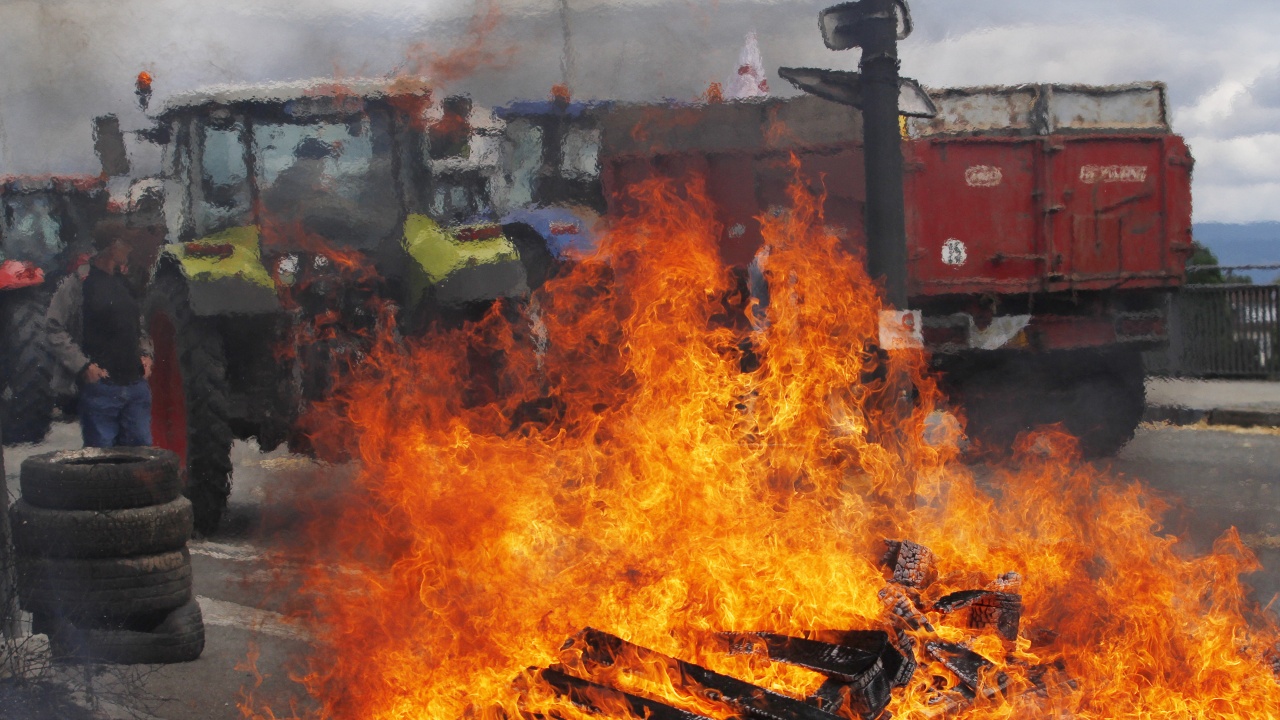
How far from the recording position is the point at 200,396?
8.20 m

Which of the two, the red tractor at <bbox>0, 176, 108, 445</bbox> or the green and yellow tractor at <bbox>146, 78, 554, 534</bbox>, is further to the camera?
the green and yellow tractor at <bbox>146, 78, 554, 534</bbox>

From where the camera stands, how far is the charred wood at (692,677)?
377cm

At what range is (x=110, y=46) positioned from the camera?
21.6 ft

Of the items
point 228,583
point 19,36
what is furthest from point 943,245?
point 19,36

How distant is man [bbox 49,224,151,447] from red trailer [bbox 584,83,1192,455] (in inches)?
198

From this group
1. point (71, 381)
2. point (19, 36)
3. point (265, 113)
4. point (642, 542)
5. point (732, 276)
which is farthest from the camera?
point (732, 276)

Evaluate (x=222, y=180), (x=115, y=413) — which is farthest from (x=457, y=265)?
(x=115, y=413)

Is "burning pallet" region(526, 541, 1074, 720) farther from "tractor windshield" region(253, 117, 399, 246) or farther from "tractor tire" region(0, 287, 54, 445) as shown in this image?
"tractor tire" region(0, 287, 54, 445)

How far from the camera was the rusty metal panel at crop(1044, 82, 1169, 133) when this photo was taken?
11.4 m

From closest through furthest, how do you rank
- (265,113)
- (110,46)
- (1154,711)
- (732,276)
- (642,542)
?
(1154,711) < (642,542) < (110,46) < (265,113) < (732,276)

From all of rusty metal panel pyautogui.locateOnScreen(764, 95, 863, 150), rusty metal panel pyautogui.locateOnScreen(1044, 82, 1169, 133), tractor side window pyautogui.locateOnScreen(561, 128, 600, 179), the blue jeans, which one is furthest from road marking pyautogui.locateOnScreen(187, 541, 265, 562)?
rusty metal panel pyautogui.locateOnScreen(1044, 82, 1169, 133)

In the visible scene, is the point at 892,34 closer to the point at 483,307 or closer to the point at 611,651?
the point at 483,307

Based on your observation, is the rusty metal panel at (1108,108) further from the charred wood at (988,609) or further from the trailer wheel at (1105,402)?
the charred wood at (988,609)

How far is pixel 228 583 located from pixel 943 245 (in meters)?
7.55
